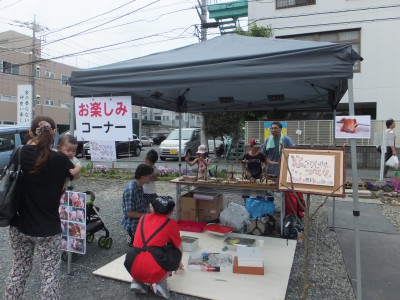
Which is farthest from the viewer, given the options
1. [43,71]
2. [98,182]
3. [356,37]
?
[43,71]

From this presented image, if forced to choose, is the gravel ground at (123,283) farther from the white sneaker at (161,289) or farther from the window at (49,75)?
the window at (49,75)

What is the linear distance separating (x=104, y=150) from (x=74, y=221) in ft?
2.67

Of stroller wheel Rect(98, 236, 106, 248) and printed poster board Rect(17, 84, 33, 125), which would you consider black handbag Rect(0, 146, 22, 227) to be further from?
printed poster board Rect(17, 84, 33, 125)

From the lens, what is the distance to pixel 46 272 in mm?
2254

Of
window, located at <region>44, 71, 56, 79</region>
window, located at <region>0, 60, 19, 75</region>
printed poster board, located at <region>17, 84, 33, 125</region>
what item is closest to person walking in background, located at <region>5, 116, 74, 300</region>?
printed poster board, located at <region>17, 84, 33, 125</region>

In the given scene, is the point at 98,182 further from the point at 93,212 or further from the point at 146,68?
the point at 146,68

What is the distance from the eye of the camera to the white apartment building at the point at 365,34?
12125mm

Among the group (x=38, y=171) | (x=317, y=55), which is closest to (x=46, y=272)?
(x=38, y=171)

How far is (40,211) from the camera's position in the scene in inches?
87.4

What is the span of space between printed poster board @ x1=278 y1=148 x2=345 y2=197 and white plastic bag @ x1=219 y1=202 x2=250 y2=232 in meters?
1.99

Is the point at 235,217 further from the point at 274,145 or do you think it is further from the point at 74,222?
the point at 74,222

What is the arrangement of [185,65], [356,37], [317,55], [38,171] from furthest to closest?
[356,37] → [185,65] → [317,55] → [38,171]

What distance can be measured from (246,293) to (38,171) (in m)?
2.05

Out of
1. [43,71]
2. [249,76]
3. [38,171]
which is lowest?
[38,171]
